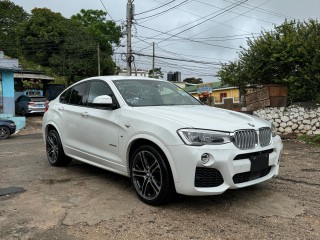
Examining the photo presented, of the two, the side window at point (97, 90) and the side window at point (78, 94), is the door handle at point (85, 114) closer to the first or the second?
the side window at point (97, 90)

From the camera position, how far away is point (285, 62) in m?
11.2

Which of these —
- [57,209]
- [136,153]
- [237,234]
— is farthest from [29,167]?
[237,234]

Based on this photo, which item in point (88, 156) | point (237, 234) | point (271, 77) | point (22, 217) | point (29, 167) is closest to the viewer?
point (237, 234)

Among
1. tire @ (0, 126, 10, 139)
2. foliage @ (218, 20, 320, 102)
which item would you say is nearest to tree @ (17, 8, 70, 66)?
tire @ (0, 126, 10, 139)

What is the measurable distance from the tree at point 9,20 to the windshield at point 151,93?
120ft

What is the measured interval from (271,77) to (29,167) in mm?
8303

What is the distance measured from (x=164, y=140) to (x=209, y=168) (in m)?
0.60

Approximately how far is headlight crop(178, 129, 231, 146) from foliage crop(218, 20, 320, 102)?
7559 millimetres

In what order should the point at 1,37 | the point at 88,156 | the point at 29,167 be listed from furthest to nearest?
1. the point at 1,37
2. the point at 29,167
3. the point at 88,156

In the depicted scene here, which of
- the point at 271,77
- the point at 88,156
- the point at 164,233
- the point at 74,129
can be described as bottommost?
the point at 164,233

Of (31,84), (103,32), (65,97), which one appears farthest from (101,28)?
(65,97)

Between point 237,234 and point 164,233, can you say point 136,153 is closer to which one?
point 164,233

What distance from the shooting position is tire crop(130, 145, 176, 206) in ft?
14.0

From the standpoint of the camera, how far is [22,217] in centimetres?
420
